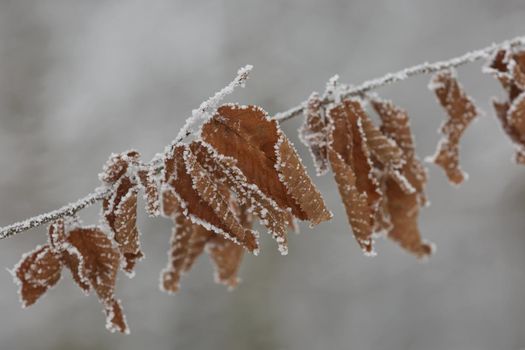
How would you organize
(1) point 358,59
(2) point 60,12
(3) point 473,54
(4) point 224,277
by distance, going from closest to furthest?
(3) point 473,54
(4) point 224,277
(2) point 60,12
(1) point 358,59

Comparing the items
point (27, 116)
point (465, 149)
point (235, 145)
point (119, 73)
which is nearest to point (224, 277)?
point (235, 145)

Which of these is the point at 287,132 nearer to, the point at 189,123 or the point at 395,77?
the point at 395,77

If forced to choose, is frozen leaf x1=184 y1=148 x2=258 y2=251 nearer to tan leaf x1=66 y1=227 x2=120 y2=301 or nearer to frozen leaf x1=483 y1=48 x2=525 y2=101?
tan leaf x1=66 y1=227 x2=120 y2=301

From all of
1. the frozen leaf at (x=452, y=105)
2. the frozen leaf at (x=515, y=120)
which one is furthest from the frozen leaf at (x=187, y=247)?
the frozen leaf at (x=515, y=120)

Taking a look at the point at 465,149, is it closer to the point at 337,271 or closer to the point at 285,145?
the point at 337,271

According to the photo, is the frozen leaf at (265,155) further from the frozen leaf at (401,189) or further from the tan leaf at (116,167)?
the frozen leaf at (401,189)

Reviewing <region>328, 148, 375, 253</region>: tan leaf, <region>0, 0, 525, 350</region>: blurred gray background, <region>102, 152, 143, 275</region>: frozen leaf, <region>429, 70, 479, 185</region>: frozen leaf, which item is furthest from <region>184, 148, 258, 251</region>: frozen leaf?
<region>0, 0, 525, 350</region>: blurred gray background

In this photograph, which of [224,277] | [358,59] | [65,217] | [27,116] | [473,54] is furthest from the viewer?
[358,59]

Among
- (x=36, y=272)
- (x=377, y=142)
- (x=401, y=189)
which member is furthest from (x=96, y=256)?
(x=401, y=189)
